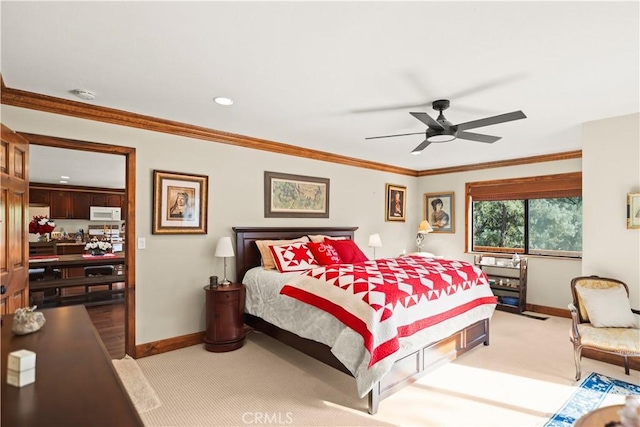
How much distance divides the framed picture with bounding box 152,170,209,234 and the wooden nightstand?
2.49ft

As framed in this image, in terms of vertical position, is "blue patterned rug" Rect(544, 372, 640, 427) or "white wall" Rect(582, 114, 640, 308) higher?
"white wall" Rect(582, 114, 640, 308)

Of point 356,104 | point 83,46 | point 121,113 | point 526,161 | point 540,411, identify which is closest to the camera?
point 83,46

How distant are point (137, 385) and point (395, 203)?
4944 millimetres

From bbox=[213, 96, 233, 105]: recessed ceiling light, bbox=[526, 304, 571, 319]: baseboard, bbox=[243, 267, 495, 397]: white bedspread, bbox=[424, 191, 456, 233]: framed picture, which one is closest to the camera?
bbox=[243, 267, 495, 397]: white bedspread

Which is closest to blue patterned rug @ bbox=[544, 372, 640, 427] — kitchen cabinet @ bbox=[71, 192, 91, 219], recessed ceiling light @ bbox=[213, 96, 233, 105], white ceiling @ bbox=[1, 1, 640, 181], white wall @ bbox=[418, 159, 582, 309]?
white wall @ bbox=[418, 159, 582, 309]

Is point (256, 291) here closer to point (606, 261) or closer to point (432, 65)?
point (432, 65)

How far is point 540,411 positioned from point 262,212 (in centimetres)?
349

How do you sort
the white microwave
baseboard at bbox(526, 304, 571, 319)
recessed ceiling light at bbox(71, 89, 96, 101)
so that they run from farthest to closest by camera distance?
the white microwave, baseboard at bbox(526, 304, 571, 319), recessed ceiling light at bbox(71, 89, 96, 101)

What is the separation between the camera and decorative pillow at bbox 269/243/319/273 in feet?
13.0

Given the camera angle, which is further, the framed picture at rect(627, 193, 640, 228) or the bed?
the framed picture at rect(627, 193, 640, 228)

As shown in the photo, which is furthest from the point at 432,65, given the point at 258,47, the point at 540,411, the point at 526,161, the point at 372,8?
the point at 526,161

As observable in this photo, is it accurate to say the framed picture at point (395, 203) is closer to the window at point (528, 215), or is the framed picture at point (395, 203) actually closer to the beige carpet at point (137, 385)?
the window at point (528, 215)

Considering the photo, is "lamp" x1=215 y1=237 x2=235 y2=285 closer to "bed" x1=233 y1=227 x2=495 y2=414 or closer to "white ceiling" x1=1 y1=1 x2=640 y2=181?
"bed" x1=233 y1=227 x2=495 y2=414

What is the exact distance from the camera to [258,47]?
211cm
